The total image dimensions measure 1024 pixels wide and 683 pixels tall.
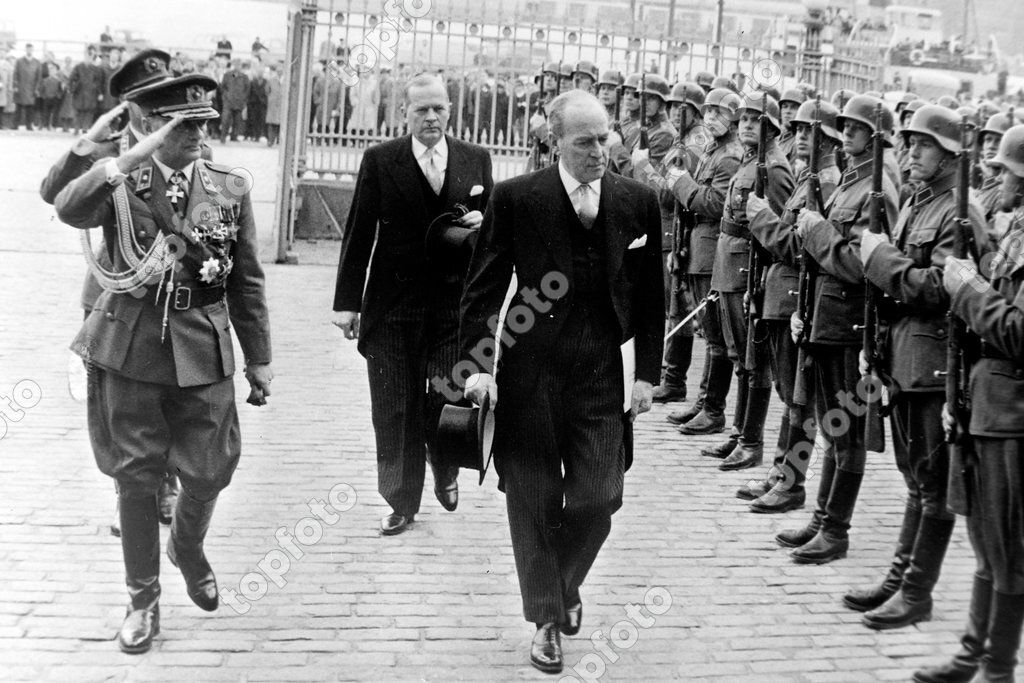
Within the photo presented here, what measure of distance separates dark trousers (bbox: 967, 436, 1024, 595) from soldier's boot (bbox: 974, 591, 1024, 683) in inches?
2.4

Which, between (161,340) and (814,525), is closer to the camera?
(161,340)

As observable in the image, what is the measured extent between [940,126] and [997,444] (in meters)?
1.58

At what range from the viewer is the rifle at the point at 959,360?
5.14 meters

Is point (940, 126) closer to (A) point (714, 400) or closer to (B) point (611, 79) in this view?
(A) point (714, 400)

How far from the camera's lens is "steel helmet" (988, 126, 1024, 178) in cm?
506

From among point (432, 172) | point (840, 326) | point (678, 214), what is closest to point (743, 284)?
point (678, 214)

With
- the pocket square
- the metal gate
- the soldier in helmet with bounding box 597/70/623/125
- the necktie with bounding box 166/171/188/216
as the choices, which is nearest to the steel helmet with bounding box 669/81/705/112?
the soldier in helmet with bounding box 597/70/623/125

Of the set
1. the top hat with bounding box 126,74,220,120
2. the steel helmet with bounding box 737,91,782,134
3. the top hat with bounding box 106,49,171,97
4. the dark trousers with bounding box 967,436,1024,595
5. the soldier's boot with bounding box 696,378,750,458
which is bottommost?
the soldier's boot with bounding box 696,378,750,458

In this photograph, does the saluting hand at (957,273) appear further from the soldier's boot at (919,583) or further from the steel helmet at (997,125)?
the steel helmet at (997,125)

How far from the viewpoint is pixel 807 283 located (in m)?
6.80

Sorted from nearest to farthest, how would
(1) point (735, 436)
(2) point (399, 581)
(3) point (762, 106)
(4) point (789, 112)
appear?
(2) point (399, 581)
(3) point (762, 106)
(1) point (735, 436)
(4) point (789, 112)

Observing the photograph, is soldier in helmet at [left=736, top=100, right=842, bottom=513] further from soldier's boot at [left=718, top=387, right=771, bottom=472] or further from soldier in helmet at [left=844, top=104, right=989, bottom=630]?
soldier in helmet at [left=844, top=104, right=989, bottom=630]

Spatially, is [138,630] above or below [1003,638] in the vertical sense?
below

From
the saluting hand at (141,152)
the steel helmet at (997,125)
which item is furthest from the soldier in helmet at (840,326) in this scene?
the saluting hand at (141,152)
